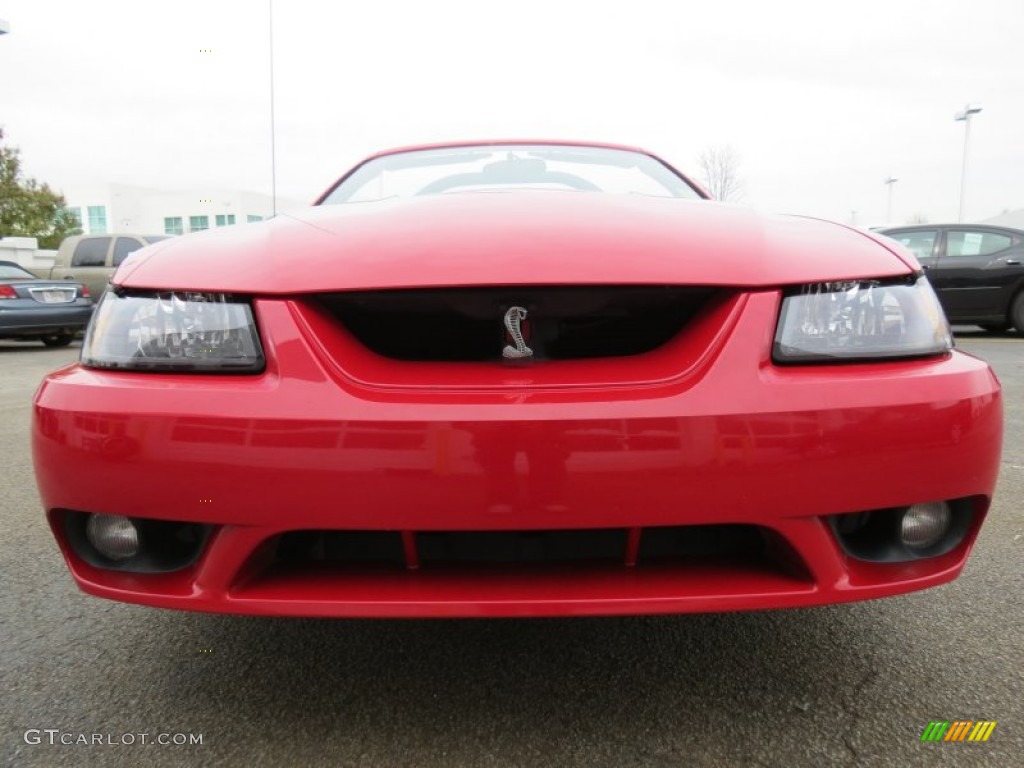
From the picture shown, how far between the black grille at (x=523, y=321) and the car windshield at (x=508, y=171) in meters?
1.38

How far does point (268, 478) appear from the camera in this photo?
1.17 metres

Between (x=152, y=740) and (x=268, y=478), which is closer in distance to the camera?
(x=268, y=478)

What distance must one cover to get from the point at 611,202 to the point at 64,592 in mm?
1795

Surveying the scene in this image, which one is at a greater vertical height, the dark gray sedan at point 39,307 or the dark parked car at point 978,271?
the dark parked car at point 978,271

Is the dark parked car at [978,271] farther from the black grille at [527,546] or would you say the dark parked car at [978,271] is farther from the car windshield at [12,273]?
the car windshield at [12,273]

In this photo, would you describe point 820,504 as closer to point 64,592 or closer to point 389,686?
point 389,686

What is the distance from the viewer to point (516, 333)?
1291 millimetres

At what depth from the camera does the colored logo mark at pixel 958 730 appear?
1339 millimetres

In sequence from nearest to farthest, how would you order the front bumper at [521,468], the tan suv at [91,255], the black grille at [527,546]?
the front bumper at [521,468] → the black grille at [527,546] → the tan suv at [91,255]

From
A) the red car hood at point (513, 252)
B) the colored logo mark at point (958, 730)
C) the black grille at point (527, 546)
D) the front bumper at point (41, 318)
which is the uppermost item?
the red car hood at point (513, 252)

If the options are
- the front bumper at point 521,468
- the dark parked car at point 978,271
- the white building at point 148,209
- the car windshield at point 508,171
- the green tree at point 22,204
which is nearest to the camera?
the front bumper at point 521,468

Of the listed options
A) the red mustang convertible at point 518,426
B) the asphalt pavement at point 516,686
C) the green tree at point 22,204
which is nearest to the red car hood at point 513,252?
the red mustang convertible at point 518,426

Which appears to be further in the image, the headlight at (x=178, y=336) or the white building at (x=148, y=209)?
the white building at (x=148, y=209)

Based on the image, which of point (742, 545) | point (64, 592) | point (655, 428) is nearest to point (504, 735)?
point (742, 545)
